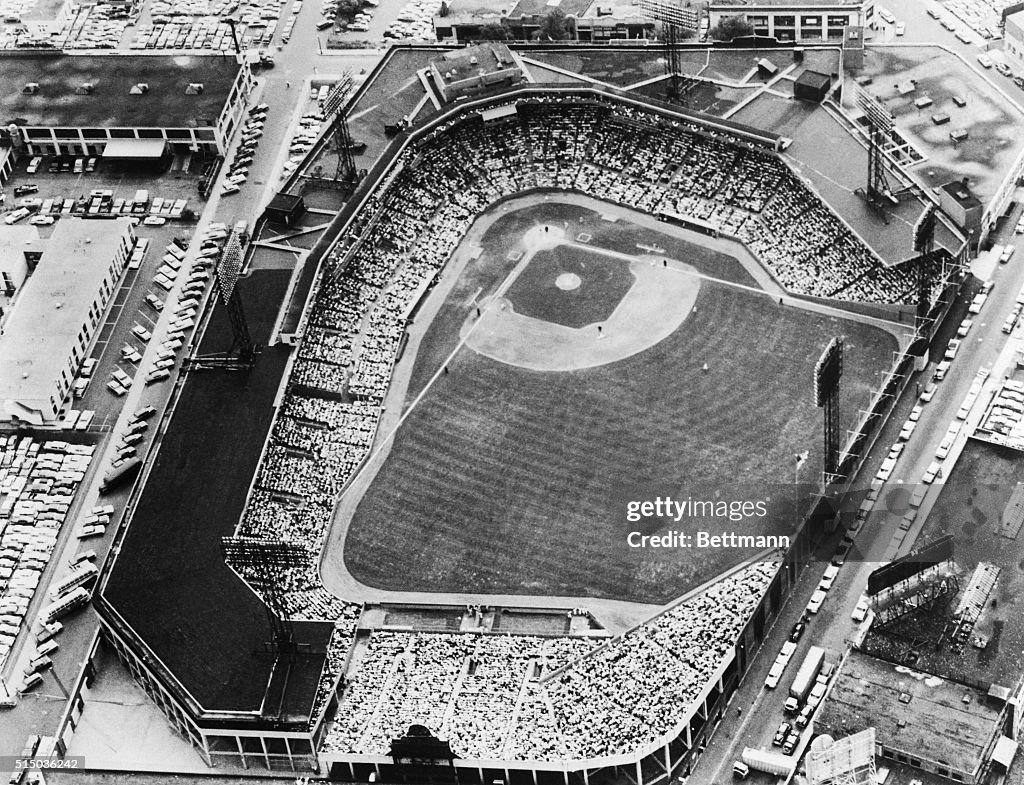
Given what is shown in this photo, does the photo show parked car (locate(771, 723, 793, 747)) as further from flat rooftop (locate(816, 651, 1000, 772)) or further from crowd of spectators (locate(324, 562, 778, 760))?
crowd of spectators (locate(324, 562, 778, 760))

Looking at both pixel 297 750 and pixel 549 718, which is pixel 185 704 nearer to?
pixel 297 750

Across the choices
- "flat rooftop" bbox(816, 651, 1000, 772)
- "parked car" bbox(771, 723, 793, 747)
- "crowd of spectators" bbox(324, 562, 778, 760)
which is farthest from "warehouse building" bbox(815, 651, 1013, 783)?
"crowd of spectators" bbox(324, 562, 778, 760)

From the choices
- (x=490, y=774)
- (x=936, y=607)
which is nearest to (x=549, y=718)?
(x=490, y=774)

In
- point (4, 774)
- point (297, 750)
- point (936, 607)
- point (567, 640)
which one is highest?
point (936, 607)

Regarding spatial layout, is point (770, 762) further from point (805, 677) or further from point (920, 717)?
point (920, 717)

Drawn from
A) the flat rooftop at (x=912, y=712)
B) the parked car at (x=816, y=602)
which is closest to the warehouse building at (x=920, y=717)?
the flat rooftop at (x=912, y=712)
